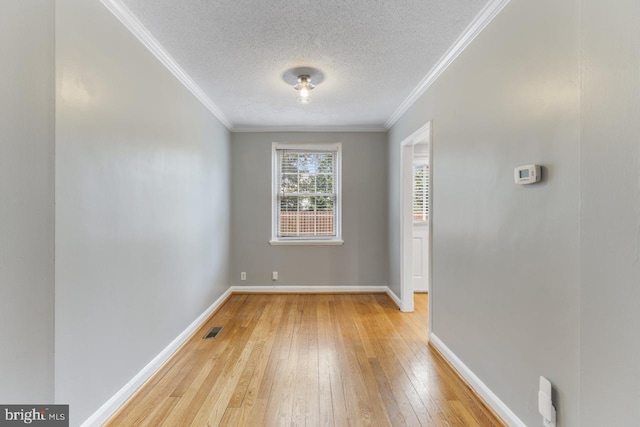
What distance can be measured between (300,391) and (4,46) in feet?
7.59

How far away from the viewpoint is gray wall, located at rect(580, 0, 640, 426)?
0.81m

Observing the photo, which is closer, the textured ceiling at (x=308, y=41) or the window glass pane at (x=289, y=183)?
the textured ceiling at (x=308, y=41)

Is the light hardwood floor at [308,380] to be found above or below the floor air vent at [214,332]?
above

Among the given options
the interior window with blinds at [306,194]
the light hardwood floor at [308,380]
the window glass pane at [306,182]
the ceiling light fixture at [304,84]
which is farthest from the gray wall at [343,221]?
the ceiling light fixture at [304,84]

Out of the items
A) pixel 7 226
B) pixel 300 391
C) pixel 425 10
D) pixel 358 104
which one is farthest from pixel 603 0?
A: pixel 358 104

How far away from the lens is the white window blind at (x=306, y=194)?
443 centimetres

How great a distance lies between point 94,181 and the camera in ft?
5.17

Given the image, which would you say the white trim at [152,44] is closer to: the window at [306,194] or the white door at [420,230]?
the window at [306,194]

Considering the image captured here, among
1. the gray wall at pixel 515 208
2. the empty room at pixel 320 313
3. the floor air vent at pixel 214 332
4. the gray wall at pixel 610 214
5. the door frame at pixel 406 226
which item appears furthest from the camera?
the door frame at pixel 406 226

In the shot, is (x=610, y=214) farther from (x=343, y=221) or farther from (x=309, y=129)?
(x=309, y=129)

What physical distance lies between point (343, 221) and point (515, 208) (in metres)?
2.86

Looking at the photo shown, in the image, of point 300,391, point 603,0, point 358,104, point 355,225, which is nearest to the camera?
point 603,0

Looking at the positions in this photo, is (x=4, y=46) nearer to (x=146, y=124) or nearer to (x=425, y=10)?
(x=146, y=124)

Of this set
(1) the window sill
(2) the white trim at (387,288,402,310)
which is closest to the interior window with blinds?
(1) the window sill
